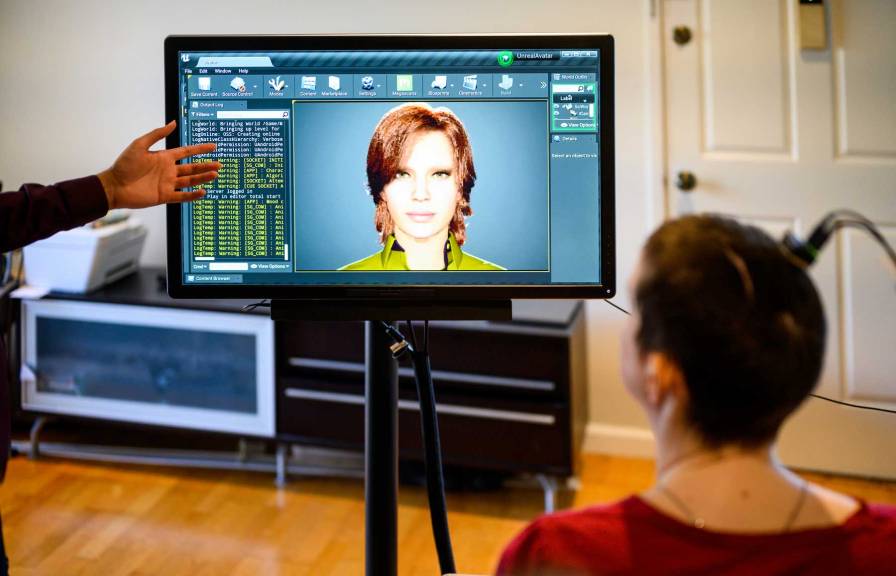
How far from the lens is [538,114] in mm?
1707

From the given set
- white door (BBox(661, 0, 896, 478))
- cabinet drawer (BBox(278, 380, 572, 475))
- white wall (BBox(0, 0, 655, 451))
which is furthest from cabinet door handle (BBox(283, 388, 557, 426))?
white door (BBox(661, 0, 896, 478))

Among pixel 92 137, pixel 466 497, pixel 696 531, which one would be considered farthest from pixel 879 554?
pixel 92 137

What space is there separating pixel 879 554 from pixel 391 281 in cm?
85

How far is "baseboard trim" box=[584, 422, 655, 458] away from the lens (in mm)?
3857

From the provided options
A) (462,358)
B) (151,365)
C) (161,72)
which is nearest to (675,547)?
(462,358)

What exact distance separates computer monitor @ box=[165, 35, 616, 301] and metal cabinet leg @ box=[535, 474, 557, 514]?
1.79 meters

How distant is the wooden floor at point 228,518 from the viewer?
314 cm

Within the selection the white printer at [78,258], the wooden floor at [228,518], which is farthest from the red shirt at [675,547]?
the white printer at [78,258]

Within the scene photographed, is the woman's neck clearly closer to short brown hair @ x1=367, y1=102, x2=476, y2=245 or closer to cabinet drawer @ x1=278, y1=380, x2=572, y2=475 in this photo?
short brown hair @ x1=367, y1=102, x2=476, y2=245

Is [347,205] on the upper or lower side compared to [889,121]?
lower

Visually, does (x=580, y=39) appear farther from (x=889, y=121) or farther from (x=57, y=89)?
(x=57, y=89)

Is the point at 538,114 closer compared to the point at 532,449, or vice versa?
the point at 538,114

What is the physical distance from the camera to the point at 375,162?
1.74 metres

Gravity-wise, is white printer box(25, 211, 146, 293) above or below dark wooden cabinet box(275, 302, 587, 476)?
above
